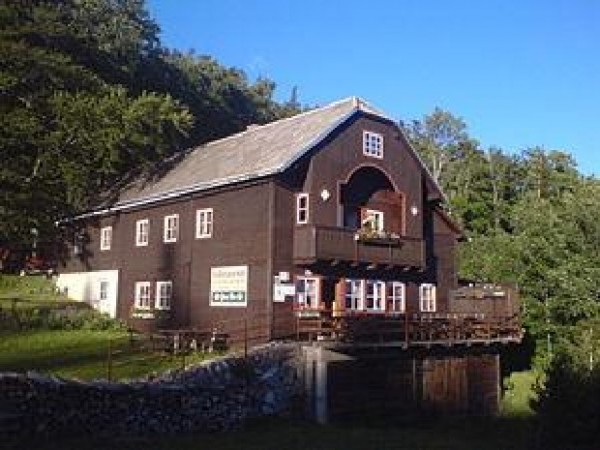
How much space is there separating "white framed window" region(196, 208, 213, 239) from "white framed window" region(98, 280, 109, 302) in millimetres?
9196

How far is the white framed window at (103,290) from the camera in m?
42.3

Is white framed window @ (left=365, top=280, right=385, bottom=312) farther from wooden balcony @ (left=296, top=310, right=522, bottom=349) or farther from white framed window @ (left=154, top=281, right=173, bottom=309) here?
white framed window @ (left=154, top=281, right=173, bottom=309)

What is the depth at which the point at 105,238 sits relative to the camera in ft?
143

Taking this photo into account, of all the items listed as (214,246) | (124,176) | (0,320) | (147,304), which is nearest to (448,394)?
(214,246)

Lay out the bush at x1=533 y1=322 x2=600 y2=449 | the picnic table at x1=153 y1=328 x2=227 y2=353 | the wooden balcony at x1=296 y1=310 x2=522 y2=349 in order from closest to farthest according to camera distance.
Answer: the bush at x1=533 y1=322 x2=600 y2=449 < the wooden balcony at x1=296 y1=310 x2=522 y2=349 < the picnic table at x1=153 y1=328 x2=227 y2=353

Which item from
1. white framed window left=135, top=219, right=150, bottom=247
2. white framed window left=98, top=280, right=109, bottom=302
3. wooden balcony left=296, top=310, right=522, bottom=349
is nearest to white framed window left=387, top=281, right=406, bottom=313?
wooden balcony left=296, top=310, right=522, bottom=349

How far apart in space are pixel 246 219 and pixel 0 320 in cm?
1210

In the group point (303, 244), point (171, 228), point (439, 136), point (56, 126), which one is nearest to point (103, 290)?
point (171, 228)

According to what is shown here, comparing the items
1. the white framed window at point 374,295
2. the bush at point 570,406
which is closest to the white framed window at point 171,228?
the white framed window at point 374,295

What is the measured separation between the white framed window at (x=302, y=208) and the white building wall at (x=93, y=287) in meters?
13.1

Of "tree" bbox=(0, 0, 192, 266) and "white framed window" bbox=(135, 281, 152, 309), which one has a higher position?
"tree" bbox=(0, 0, 192, 266)

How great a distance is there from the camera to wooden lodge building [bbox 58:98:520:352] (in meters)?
32.1

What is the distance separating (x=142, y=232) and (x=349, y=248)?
40.6 feet

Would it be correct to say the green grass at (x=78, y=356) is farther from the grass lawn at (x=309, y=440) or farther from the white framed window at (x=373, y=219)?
the white framed window at (x=373, y=219)
